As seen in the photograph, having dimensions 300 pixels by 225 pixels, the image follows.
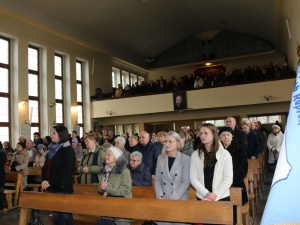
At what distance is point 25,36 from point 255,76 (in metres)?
9.52

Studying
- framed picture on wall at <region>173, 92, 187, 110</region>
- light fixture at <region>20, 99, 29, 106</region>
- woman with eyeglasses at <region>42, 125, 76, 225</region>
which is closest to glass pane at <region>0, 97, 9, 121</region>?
light fixture at <region>20, 99, 29, 106</region>

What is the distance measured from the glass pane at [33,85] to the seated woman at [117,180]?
9.90 metres

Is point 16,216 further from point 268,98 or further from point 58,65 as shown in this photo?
point 268,98

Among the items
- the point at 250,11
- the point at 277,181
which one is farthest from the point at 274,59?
the point at 277,181

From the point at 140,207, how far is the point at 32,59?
→ 11.2 metres

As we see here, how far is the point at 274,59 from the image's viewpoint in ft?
58.7

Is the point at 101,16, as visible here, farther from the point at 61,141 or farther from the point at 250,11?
the point at 61,141

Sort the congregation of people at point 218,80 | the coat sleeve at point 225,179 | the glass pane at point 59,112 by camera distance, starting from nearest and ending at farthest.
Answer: the coat sleeve at point 225,179 → the congregation of people at point 218,80 → the glass pane at point 59,112

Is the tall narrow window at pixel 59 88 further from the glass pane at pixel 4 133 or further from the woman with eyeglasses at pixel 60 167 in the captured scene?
the woman with eyeglasses at pixel 60 167

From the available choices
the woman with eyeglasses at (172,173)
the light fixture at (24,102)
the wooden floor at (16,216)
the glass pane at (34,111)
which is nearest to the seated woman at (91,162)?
the wooden floor at (16,216)

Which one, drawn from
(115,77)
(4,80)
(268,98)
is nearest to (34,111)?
(4,80)

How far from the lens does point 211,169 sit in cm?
288

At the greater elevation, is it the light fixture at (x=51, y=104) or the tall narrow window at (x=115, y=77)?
the tall narrow window at (x=115, y=77)

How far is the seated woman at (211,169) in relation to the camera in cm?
281
